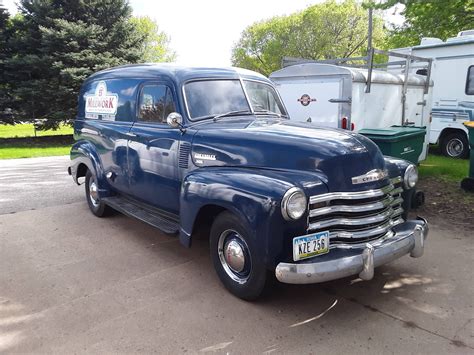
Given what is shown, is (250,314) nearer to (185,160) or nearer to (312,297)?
(312,297)

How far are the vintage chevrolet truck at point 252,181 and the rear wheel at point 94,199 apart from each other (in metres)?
0.68

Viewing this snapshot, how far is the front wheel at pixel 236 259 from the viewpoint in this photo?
3307 millimetres

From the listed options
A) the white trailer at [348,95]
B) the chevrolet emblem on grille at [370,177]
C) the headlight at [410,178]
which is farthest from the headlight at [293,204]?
the white trailer at [348,95]

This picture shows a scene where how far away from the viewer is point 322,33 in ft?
109

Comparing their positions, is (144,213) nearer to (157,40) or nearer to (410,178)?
(410,178)

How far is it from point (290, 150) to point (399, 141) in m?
3.80

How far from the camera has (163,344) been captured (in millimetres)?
2977

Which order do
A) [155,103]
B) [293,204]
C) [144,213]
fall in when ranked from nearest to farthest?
[293,204] → [155,103] → [144,213]

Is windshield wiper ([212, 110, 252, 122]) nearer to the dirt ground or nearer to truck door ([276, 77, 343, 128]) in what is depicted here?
truck door ([276, 77, 343, 128])

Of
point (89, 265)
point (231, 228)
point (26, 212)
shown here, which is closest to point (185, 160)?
point (231, 228)

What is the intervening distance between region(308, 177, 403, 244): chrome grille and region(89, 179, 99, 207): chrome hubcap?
12.4 ft

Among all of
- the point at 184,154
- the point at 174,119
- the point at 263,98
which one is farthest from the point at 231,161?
the point at 263,98

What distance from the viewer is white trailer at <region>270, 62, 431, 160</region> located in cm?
740

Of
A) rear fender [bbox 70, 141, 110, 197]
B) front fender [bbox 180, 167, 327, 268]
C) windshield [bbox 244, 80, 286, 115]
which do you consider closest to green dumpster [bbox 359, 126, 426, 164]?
windshield [bbox 244, 80, 286, 115]
